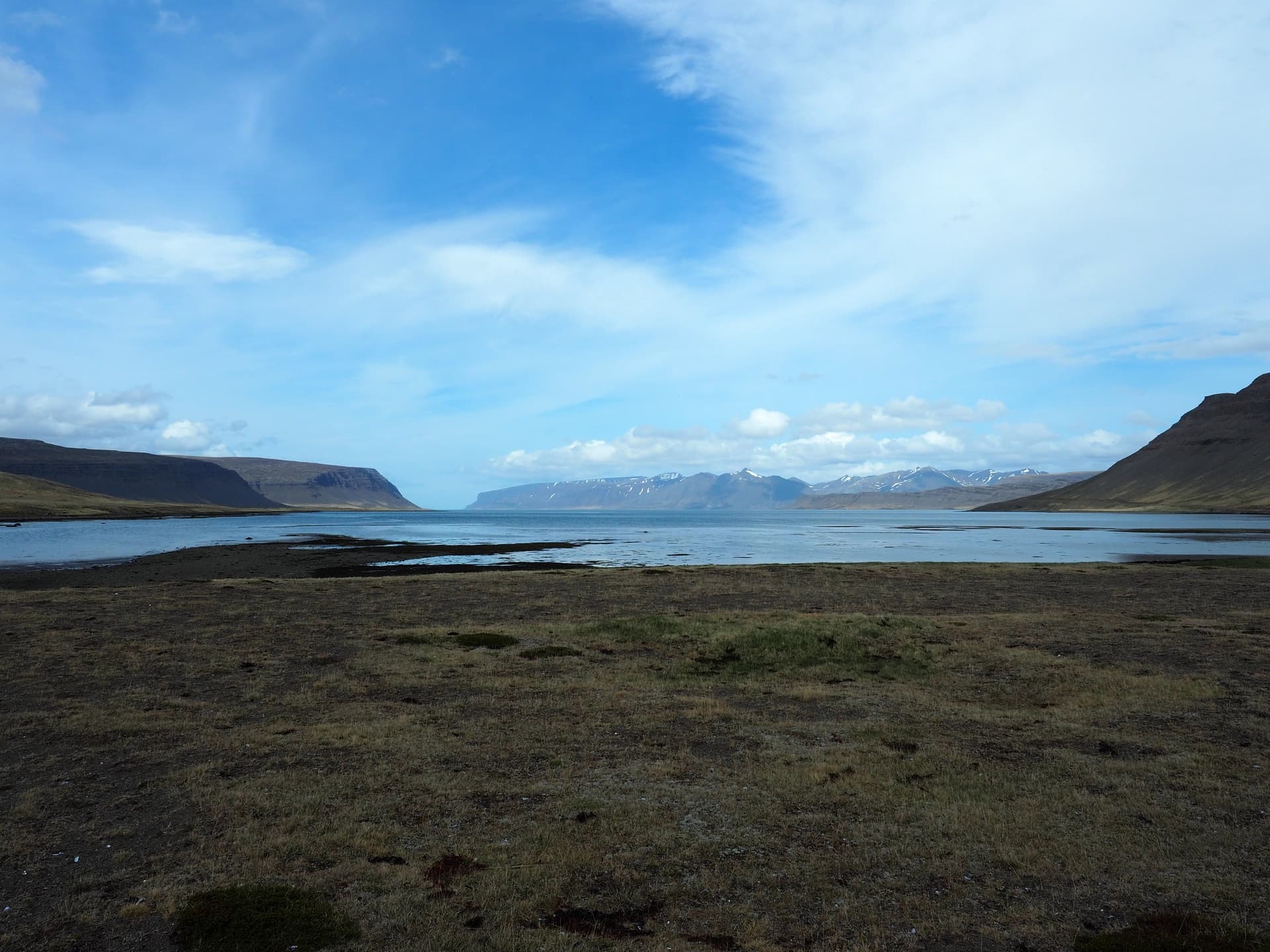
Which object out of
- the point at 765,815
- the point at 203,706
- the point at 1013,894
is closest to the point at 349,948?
the point at 765,815

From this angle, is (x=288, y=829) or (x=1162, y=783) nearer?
(x=288, y=829)

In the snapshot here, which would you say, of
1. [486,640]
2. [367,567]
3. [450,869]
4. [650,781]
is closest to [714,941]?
[450,869]

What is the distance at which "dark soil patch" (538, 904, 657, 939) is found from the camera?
8148 mm

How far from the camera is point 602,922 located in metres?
8.40

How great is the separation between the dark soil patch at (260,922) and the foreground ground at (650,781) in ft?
0.88

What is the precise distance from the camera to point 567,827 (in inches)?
429

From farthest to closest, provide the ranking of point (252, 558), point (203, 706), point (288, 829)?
1. point (252, 558)
2. point (203, 706)
3. point (288, 829)

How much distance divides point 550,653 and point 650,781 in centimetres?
1207

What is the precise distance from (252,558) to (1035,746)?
7730 centimetres

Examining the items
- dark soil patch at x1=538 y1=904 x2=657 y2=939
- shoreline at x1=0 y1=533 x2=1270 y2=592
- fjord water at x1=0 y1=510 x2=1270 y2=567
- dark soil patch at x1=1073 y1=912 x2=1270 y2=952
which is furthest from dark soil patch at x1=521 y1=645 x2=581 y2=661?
fjord water at x1=0 y1=510 x2=1270 y2=567

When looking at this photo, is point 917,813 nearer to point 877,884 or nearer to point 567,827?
point 877,884

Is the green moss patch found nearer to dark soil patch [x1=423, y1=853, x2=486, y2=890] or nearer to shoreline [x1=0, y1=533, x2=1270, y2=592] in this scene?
dark soil patch [x1=423, y1=853, x2=486, y2=890]

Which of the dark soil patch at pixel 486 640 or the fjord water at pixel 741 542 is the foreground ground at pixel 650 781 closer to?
the dark soil patch at pixel 486 640

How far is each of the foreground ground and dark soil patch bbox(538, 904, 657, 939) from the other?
4 centimetres
